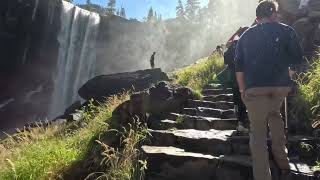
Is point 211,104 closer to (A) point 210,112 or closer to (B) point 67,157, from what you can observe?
(A) point 210,112

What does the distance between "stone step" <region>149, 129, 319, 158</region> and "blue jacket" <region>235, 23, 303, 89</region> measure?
149cm

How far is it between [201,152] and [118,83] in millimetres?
20222

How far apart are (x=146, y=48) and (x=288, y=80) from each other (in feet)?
170

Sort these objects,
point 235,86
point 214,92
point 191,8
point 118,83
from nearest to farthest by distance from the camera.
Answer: point 235,86, point 214,92, point 118,83, point 191,8

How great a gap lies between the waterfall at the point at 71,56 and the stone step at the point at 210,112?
97.5 feet

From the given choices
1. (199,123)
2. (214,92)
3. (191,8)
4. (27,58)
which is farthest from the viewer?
(191,8)

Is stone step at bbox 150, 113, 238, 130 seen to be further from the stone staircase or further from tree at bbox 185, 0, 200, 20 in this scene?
tree at bbox 185, 0, 200, 20

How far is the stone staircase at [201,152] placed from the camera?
18.6 feet

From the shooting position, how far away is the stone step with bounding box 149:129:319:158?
625 centimetres

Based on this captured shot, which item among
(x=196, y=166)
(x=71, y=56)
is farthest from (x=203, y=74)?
(x=71, y=56)

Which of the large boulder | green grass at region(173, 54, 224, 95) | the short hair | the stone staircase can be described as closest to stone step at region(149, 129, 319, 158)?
the stone staircase

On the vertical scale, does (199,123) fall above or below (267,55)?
below

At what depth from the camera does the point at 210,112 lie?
9484mm

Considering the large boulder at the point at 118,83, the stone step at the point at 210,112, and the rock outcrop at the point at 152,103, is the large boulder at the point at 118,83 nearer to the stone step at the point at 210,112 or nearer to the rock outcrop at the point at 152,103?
the rock outcrop at the point at 152,103
